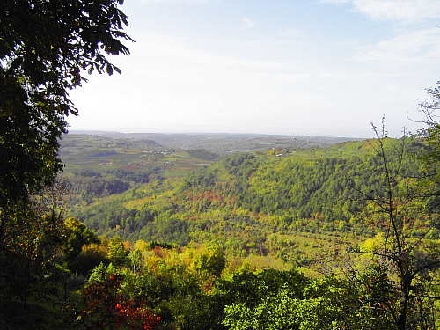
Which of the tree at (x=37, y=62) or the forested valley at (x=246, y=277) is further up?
the tree at (x=37, y=62)

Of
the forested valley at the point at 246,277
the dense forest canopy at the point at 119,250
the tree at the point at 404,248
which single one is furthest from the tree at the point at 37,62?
the tree at the point at 404,248

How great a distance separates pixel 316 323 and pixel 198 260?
31.9 m

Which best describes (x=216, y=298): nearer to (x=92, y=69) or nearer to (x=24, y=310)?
(x=24, y=310)

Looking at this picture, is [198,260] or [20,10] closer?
[20,10]

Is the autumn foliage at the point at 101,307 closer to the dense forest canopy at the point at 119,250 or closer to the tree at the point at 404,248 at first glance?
the dense forest canopy at the point at 119,250

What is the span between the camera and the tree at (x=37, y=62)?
576cm

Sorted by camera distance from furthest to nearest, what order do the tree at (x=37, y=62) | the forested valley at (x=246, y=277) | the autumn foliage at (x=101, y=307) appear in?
the autumn foliage at (x=101, y=307) → the forested valley at (x=246, y=277) → the tree at (x=37, y=62)

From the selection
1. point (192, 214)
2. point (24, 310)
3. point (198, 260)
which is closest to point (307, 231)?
point (192, 214)

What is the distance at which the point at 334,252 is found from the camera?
29.0ft

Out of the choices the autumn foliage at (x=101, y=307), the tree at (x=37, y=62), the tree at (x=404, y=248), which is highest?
the tree at (x=37, y=62)

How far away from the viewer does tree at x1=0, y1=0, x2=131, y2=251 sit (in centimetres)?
576

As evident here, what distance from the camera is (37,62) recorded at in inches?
249

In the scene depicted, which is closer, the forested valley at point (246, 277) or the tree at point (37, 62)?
the tree at point (37, 62)

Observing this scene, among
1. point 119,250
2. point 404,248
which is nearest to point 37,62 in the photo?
point 404,248
